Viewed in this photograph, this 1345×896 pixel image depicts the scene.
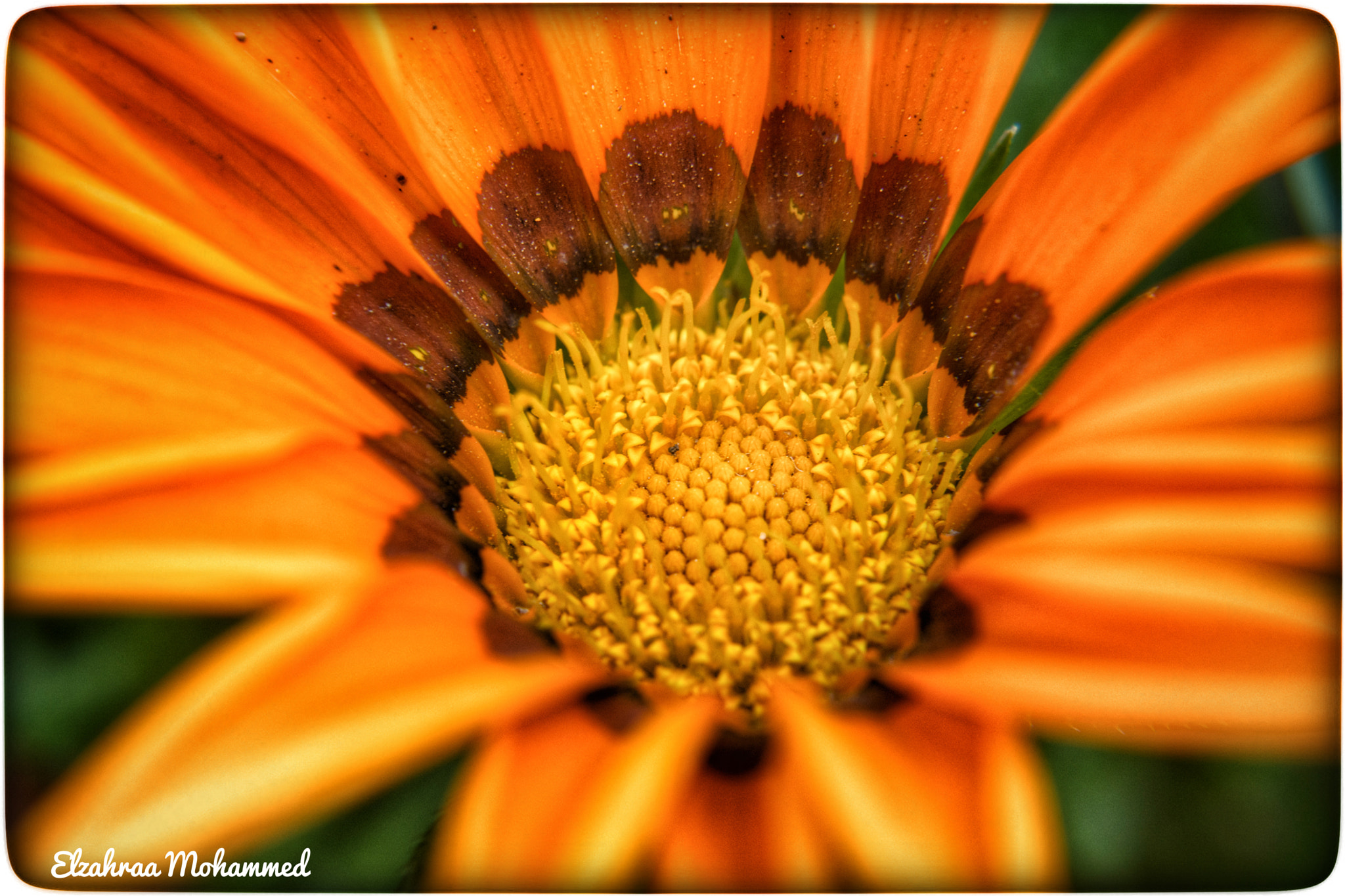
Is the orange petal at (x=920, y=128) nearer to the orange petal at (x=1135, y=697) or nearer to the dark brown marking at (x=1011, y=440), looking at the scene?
the dark brown marking at (x=1011, y=440)

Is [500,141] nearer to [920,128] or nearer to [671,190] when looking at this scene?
[671,190]

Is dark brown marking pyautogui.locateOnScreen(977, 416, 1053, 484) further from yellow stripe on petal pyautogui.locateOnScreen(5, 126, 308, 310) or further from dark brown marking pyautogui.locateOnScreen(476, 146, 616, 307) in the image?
yellow stripe on petal pyautogui.locateOnScreen(5, 126, 308, 310)

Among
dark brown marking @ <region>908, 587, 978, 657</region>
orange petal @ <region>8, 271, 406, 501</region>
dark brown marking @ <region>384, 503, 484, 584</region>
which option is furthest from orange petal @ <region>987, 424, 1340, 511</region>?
orange petal @ <region>8, 271, 406, 501</region>

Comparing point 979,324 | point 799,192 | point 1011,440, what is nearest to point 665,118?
point 799,192

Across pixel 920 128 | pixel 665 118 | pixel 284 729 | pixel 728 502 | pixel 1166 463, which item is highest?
pixel 920 128

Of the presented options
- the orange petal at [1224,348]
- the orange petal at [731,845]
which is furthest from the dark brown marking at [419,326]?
the orange petal at [1224,348]

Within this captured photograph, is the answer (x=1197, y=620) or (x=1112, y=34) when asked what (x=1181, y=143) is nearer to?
(x=1112, y=34)

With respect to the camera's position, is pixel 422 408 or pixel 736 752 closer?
pixel 736 752

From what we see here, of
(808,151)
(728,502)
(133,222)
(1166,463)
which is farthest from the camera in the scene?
(808,151)
